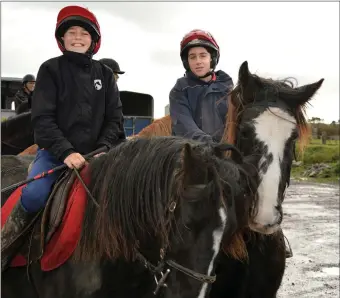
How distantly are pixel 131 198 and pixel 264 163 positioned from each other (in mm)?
1028

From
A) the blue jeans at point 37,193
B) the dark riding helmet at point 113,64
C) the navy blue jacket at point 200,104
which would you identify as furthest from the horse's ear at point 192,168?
the dark riding helmet at point 113,64

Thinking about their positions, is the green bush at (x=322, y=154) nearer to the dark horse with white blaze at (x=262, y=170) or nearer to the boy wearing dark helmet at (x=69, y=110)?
the dark horse with white blaze at (x=262, y=170)

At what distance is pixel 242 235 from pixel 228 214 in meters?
1.34

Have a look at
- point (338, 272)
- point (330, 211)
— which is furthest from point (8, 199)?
point (330, 211)

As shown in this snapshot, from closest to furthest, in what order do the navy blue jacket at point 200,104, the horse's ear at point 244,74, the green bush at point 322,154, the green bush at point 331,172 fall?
the horse's ear at point 244,74
the navy blue jacket at point 200,104
the green bush at point 331,172
the green bush at point 322,154

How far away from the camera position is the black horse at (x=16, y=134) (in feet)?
21.6

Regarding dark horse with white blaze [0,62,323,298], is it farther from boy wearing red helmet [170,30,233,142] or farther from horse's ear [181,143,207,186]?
boy wearing red helmet [170,30,233,142]

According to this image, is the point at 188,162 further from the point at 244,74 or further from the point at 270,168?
the point at 244,74

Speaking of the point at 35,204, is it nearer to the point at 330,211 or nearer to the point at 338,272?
the point at 338,272

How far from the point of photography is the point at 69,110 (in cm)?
318

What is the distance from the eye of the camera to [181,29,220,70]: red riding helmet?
3842 millimetres

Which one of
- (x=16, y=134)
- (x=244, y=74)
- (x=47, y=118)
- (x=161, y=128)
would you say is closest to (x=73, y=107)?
(x=47, y=118)

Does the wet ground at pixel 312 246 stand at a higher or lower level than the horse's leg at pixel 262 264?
lower

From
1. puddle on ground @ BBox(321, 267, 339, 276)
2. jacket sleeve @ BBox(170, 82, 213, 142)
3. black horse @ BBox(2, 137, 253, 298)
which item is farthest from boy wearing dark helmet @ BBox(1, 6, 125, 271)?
puddle on ground @ BBox(321, 267, 339, 276)
